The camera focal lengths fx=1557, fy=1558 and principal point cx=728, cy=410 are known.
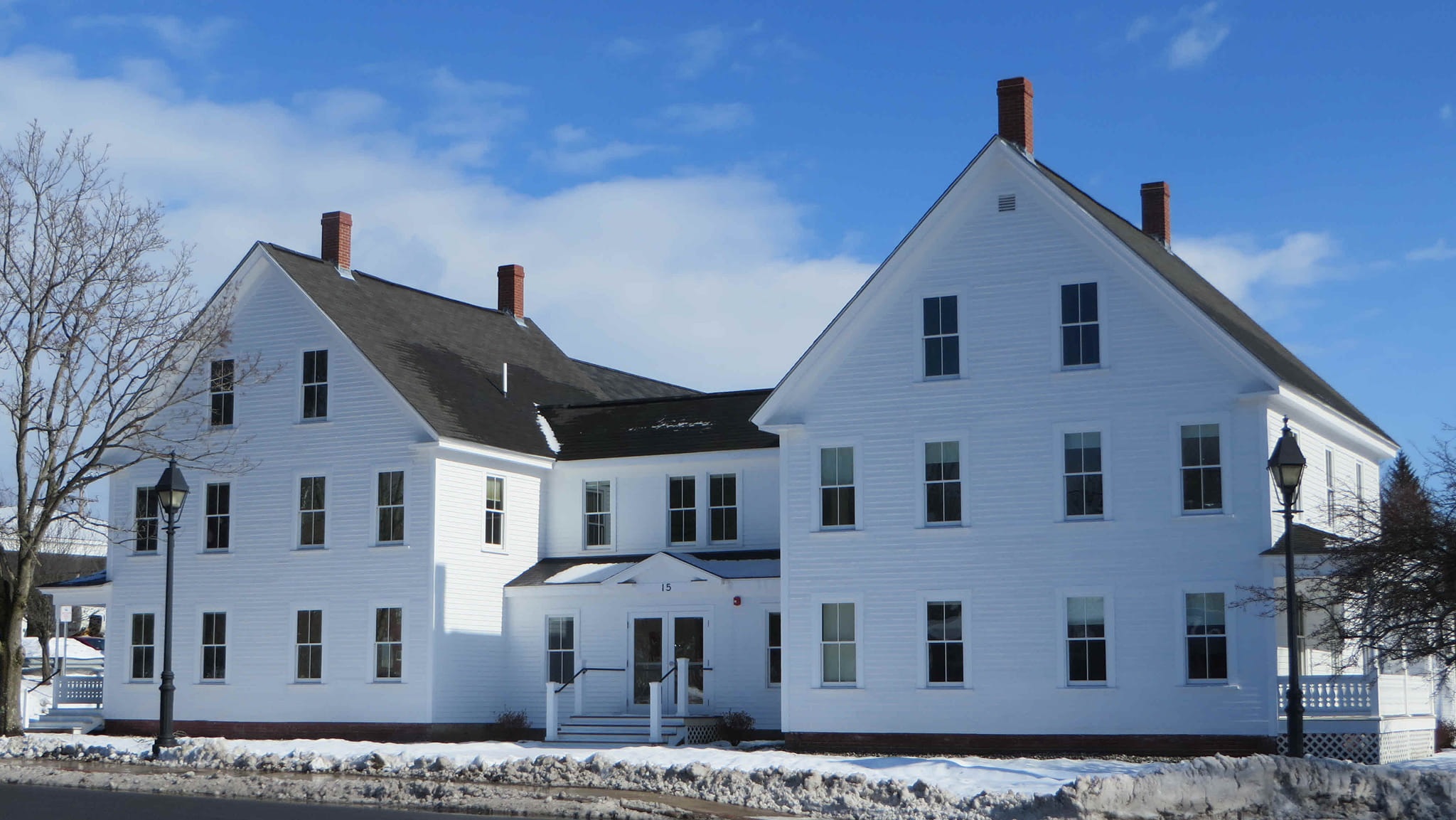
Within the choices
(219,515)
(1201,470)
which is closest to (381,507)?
(219,515)

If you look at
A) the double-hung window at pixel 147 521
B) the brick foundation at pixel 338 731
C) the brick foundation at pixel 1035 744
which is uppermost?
the double-hung window at pixel 147 521

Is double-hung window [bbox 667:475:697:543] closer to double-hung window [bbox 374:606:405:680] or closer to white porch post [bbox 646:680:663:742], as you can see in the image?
white porch post [bbox 646:680:663:742]

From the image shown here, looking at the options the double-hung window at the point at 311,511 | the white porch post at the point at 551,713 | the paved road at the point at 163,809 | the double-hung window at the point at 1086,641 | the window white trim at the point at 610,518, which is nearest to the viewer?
the paved road at the point at 163,809

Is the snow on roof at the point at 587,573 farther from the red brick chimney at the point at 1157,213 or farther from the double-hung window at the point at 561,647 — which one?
the red brick chimney at the point at 1157,213

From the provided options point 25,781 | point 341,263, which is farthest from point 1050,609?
point 341,263

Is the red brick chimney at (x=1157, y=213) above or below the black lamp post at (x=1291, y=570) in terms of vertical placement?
above

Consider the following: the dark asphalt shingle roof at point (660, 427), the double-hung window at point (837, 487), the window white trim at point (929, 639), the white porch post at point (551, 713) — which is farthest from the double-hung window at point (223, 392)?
the window white trim at point (929, 639)

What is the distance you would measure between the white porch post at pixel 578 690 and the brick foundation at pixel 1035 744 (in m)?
5.30

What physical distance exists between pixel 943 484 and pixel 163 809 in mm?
15006

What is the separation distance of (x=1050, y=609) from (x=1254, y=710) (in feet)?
11.9

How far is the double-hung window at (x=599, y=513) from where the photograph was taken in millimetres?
33594

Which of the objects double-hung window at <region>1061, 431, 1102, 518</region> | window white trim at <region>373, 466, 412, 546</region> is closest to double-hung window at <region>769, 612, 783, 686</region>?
double-hung window at <region>1061, 431, 1102, 518</region>

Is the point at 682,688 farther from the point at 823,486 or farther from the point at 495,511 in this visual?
the point at 495,511

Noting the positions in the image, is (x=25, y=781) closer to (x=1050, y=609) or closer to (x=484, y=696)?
(x=484, y=696)
